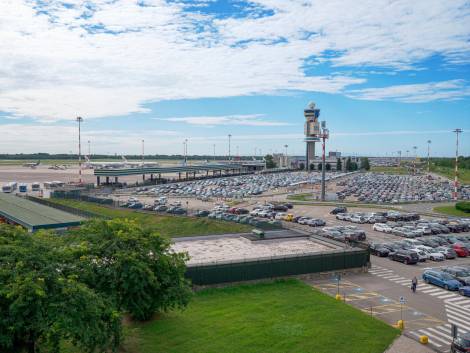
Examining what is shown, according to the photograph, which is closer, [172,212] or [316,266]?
[316,266]

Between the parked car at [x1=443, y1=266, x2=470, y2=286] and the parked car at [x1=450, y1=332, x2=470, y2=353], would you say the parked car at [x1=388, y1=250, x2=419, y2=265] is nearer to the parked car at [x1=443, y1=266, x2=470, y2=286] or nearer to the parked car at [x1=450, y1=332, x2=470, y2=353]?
the parked car at [x1=443, y1=266, x2=470, y2=286]

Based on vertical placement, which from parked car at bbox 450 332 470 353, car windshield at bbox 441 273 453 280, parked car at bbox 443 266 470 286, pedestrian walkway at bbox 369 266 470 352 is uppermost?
parked car at bbox 450 332 470 353

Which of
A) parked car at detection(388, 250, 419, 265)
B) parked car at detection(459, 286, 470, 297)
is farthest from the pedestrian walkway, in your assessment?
parked car at detection(388, 250, 419, 265)

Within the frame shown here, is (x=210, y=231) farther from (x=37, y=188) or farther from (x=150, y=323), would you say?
(x=37, y=188)

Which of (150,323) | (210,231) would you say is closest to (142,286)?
(150,323)

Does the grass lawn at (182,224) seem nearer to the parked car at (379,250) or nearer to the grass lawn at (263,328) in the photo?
the parked car at (379,250)
